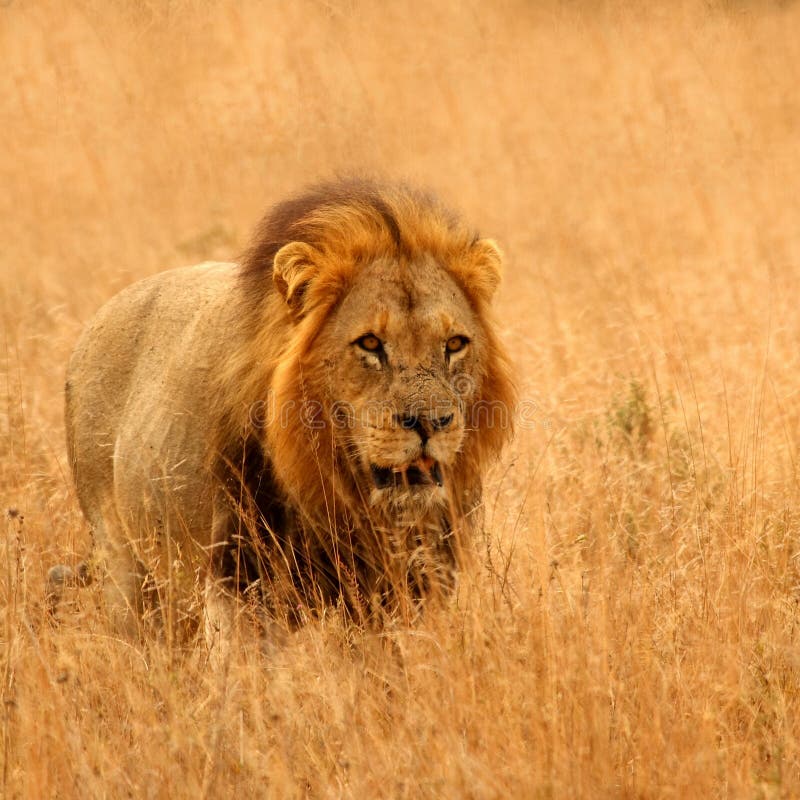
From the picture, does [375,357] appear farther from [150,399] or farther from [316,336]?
[150,399]

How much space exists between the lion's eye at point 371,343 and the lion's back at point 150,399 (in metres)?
0.76

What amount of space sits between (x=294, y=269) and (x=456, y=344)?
649 millimetres

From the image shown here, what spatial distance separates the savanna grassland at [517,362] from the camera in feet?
12.6

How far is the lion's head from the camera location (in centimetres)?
451

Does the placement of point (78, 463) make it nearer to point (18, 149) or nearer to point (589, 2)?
point (18, 149)

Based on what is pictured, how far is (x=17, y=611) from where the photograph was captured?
4805mm

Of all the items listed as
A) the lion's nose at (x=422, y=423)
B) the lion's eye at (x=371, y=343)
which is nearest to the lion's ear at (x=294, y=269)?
the lion's eye at (x=371, y=343)

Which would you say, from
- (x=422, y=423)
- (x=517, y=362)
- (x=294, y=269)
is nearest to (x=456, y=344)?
(x=422, y=423)

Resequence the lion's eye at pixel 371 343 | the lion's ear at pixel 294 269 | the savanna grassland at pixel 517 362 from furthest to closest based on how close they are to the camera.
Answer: the lion's ear at pixel 294 269, the lion's eye at pixel 371 343, the savanna grassland at pixel 517 362

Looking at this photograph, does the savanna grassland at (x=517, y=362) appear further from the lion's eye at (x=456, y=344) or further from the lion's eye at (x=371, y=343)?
the lion's eye at (x=371, y=343)

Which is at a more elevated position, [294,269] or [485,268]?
[294,269]

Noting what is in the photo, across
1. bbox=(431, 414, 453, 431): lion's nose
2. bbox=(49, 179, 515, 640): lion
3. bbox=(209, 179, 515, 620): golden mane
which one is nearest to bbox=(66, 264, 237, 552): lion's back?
bbox=(49, 179, 515, 640): lion

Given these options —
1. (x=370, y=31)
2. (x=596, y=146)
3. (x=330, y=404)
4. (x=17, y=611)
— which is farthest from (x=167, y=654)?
(x=370, y=31)

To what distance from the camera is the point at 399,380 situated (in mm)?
4492
